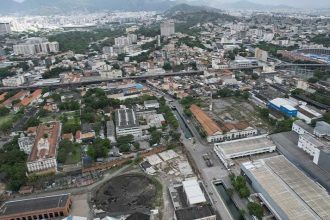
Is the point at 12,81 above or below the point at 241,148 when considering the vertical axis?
above

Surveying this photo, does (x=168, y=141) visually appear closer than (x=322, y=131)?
No

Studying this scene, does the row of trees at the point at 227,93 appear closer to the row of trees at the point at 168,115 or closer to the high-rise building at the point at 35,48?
the row of trees at the point at 168,115

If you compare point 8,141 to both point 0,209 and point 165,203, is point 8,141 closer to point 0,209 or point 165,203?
point 0,209

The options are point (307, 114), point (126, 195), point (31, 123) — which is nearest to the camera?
point (126, 195)

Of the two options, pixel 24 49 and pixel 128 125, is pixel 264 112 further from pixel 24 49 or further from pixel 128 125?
pixel 24 49

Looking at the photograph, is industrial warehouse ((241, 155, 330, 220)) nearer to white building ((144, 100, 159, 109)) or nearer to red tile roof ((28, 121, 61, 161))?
white building ((144, 100, 159, 109))

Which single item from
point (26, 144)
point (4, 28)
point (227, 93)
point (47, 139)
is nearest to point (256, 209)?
point (47, 139)

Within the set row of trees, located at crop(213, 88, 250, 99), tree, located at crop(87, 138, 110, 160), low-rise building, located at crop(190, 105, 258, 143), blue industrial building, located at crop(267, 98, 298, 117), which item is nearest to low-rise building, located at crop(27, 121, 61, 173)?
tree, located at crop(87, 138, 110, 160)

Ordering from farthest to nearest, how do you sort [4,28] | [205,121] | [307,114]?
[4,28], [307,114], [205,121]
